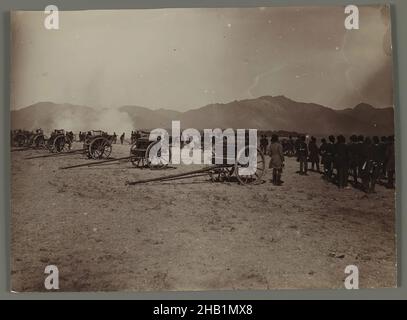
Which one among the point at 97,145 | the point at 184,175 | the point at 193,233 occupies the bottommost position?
the point at 193,233

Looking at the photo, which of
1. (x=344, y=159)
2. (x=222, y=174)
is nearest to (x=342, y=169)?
(x=344, y=159)

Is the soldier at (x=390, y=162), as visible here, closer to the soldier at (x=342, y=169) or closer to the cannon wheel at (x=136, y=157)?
the soldier at (x=342, y=169)

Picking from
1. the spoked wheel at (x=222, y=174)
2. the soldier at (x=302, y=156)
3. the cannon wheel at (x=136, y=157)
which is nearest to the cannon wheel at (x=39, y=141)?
the cannon wheel at (x=136, y=157)

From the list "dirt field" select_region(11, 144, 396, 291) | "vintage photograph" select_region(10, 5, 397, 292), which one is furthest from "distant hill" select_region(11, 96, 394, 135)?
"dirt field" select_region(11, 144, 396, 291)

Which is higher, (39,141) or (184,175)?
(39,141)

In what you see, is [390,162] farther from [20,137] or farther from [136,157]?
[20,137]

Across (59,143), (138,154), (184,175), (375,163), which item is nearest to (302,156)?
(375,163)

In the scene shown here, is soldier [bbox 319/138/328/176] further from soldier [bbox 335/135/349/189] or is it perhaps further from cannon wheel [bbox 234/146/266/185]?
cannon wheel [bbox 234/146/266/185]
